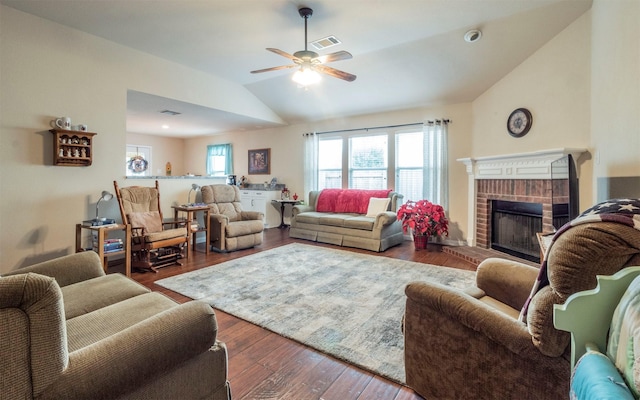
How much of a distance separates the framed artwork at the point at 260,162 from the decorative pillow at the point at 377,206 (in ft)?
10.1

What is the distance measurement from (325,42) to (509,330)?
370 centimetres

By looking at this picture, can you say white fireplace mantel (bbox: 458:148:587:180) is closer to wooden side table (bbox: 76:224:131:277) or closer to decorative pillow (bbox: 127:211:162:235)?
decorative pillow (bbox: 127:211:162:235)

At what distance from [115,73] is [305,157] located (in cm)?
367

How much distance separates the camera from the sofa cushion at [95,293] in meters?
1.58

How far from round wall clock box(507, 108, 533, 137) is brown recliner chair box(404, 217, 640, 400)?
9.78ft

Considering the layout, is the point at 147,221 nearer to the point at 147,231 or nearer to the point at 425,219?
the point at 147,231

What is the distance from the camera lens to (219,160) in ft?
27.6

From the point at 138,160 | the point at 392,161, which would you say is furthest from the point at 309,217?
the point at 138,160

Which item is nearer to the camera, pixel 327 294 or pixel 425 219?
pixel 327 294

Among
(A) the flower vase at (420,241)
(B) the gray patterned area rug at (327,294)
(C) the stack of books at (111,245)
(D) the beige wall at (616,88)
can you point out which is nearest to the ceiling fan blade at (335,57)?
(D) the beige wall at (616,88)

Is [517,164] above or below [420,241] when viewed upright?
above

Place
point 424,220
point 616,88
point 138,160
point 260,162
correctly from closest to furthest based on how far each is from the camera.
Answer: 1. point 616,88
2. point 424,220
3. point 260,162
4. point 138,160

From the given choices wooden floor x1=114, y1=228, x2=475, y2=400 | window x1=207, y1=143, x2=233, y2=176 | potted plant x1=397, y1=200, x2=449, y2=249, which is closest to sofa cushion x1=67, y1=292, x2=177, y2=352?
wooden floor x1=114, y1=228, x2=475, y2=400

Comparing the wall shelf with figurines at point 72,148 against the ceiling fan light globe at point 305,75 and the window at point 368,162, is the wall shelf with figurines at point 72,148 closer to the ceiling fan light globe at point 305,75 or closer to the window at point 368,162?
the ceiling fan light globe at point 305,75
